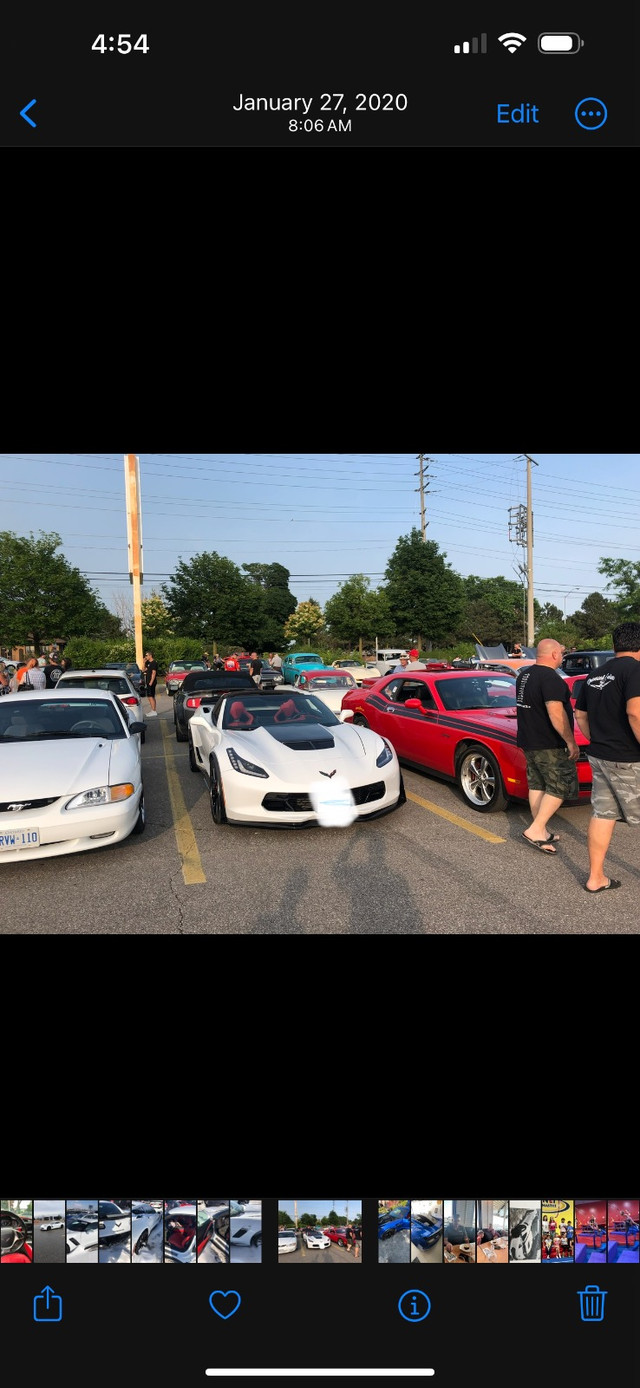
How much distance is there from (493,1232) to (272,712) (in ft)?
16.7

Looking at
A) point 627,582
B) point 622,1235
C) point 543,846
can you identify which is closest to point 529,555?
point 627,582

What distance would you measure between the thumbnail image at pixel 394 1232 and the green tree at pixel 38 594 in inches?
1219

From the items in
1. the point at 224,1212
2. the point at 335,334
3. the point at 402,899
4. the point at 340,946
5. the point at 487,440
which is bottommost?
the point at 402,899

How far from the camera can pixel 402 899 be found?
3701mm

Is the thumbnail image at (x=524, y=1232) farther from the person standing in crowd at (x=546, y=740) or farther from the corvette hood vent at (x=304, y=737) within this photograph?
the corvette hood vent at (x=304, y=737)

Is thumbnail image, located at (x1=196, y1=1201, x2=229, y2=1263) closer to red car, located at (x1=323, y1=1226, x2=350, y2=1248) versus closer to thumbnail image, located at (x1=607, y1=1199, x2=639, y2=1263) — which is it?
red car, located at (x1=323, y1=1226, x2=350, y2=1248)

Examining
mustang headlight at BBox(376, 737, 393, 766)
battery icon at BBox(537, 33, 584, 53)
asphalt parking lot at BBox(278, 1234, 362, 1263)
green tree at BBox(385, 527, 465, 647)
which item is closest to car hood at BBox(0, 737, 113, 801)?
mustang headlight at BBox(376, 737, 393, 766)

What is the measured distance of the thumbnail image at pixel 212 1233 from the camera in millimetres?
1173

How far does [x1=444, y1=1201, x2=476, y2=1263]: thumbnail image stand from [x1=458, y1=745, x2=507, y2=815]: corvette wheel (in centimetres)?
436

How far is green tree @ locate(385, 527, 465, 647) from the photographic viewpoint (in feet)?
167

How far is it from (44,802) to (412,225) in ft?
12.1

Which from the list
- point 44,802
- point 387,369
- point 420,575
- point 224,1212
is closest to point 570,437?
point 387,369

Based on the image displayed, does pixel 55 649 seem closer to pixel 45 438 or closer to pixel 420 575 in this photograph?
pixel 45 438

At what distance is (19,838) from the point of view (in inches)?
155
